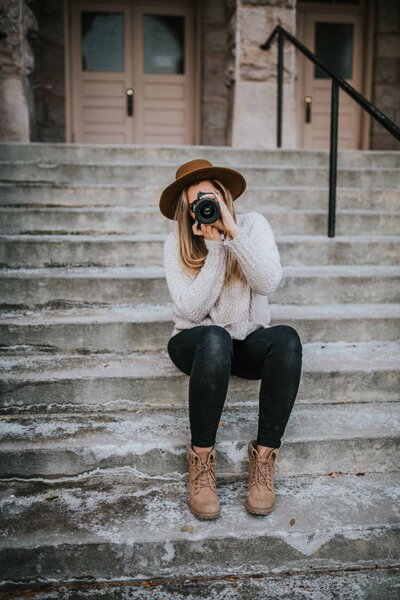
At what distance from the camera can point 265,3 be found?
5.47 m

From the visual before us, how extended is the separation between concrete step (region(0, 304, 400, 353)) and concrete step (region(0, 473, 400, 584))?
2.65ft

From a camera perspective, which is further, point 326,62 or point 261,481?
point 326,62

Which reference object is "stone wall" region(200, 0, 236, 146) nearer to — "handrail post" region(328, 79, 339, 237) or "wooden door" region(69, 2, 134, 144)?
"wooden door" region(69, 2, 134, 144)

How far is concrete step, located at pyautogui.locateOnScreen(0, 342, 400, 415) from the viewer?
244 cm

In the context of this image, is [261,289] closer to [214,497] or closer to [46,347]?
[214,497]

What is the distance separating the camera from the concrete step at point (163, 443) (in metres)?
2.19

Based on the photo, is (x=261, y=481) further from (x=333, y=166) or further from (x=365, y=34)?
(x=365, y=34)

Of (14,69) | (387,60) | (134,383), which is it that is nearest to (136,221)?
(134,383)

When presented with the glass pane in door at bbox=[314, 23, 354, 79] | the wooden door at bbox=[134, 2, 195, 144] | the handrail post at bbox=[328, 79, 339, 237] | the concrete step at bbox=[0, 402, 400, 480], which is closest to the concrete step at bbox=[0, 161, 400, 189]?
the handrail post at bbox=[328, 79, 339, 237]

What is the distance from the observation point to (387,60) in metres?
7.00

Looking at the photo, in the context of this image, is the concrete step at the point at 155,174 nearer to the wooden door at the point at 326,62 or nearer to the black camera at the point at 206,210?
the black camera at the point at 206,210

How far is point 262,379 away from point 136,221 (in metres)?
1.73

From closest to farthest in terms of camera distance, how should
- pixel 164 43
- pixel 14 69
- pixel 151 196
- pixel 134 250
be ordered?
pixel 134 250, pixel 151 196, pixel 14 69, pixel 164 43

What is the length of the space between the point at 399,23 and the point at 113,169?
5.01 metres
